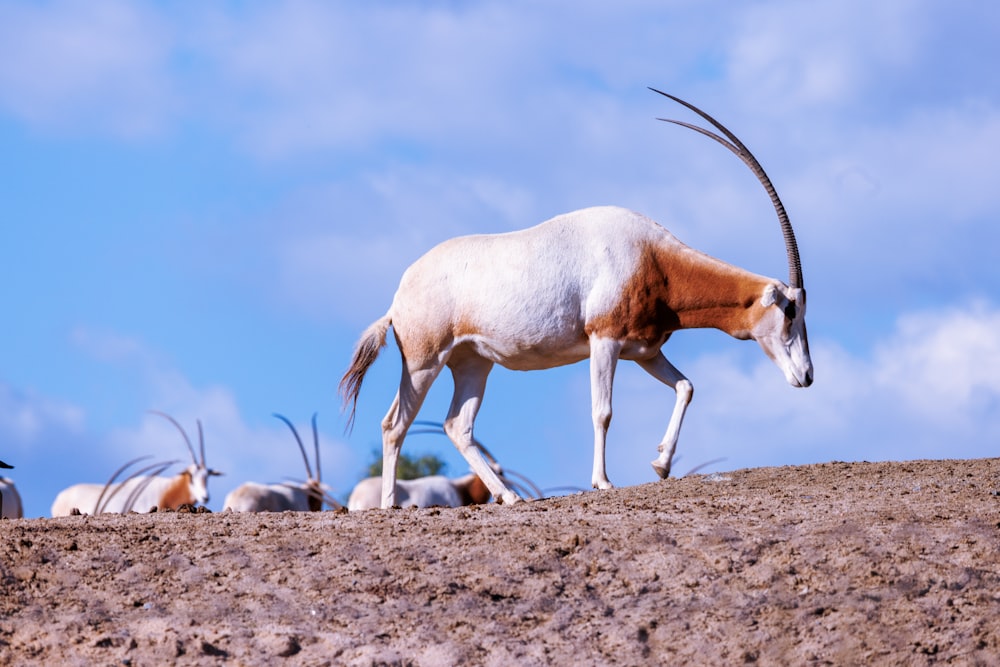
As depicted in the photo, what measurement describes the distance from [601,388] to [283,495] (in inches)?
597

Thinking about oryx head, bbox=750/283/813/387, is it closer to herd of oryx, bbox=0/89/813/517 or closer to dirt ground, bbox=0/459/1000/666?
herd of oryx, bbox=0/89/813/517

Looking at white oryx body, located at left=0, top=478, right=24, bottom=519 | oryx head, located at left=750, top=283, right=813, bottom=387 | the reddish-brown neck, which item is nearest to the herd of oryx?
oryx head, located at left=750, top=283, right=813, bottom=387

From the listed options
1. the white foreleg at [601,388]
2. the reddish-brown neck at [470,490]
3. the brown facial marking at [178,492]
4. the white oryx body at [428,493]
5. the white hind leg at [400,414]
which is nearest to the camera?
the white foreleg at [601,388]

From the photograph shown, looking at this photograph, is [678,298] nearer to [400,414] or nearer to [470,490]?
[400,414]

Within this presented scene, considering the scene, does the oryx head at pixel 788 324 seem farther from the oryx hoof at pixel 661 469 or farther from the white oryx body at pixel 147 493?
the white oryx body at pixel 147 493

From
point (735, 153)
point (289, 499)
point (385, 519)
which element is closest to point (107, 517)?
point (385, 519)

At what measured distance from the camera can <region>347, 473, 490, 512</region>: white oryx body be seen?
895 inches

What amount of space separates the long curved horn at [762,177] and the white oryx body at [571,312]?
0.02m

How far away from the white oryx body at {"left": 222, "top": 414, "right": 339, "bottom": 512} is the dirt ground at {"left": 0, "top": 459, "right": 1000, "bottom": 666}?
15.5 m

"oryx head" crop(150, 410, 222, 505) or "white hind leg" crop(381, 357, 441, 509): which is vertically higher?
"oryx head" crop(150, 410, 222, 505)

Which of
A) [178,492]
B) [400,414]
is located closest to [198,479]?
[178,492]

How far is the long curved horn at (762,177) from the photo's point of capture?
11578mm

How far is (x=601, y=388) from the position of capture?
10688 millimetres

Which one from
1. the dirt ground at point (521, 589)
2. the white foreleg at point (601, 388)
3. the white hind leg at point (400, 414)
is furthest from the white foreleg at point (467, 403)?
the dirt ground at point (521, 589)
